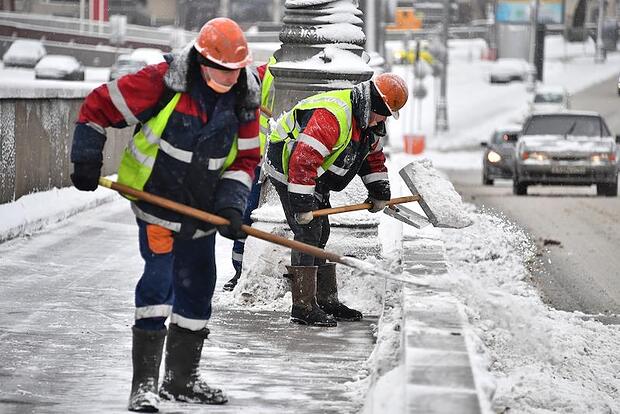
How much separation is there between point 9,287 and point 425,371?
4831 mm

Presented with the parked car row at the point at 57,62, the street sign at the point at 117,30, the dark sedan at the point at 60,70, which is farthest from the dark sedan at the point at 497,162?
the street sign at the point at 117,30

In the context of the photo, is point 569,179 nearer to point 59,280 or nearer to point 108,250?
point 108,250

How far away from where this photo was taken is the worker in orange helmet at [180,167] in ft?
20.2

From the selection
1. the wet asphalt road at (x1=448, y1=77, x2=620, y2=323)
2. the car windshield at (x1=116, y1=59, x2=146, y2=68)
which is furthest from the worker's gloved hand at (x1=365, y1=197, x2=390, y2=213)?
the car windshield at (x1=116, y1=59, x2=146, y2=68)

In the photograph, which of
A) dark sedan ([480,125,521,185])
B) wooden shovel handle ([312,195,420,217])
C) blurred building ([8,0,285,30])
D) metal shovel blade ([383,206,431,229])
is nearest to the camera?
wooden shovel handle ([312,195,420,217])

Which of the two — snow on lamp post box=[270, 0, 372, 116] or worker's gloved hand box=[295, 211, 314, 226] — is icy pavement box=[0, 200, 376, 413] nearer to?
worker's gloved hand box=[295, 211, 314, 226]

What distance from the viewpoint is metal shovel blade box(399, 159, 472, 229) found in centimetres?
930

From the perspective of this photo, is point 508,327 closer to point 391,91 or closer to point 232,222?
point 391,91

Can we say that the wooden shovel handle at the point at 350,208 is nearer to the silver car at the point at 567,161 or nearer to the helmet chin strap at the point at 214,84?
the helmet chin strap at the point at 214,84

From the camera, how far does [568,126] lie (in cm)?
2427

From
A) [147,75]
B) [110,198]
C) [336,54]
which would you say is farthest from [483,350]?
[110,198]

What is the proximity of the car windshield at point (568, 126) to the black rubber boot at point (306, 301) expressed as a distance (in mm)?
15886

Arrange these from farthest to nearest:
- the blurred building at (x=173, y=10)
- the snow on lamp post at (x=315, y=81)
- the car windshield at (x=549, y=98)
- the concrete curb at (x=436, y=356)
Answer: the blurred building at (x=173, y=10)
the car windshield at (x=549, y=98)
the snow on lamp post at (x=315, y=81)
the concrete curb at (x=436, y=356)

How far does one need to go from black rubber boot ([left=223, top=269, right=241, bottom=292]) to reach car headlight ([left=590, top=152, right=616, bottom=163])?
13.9m
